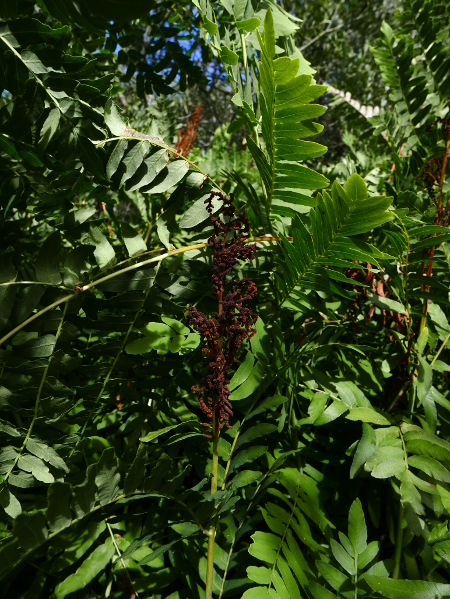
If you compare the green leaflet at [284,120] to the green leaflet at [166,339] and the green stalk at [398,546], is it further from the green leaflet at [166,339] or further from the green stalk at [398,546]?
the green stalk at [398,546]

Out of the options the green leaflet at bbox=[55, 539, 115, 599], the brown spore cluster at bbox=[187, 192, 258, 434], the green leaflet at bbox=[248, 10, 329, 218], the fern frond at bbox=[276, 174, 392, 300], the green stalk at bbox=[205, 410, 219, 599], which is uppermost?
the green leaflet at bbox=[248, 10, 329, 218]

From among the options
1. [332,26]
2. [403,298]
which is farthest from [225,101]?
[403,298]

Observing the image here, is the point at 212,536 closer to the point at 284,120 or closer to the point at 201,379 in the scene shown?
the point at 201,379

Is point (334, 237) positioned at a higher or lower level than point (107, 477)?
higher

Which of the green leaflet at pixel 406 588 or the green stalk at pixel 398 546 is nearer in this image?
the green leaflet at pixel 406 588

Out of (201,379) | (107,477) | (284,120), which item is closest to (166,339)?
(201,379)

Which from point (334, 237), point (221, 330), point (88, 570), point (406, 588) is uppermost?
point (334, 237)

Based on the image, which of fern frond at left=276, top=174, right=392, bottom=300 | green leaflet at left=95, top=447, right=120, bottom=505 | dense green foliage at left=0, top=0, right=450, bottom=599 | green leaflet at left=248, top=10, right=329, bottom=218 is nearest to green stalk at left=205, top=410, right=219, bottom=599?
dense green foliage at left=0, top=0, right=450, bottom=599

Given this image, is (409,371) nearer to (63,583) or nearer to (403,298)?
(403,298)

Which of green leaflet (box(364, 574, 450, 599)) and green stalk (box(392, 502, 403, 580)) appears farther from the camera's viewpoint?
green stalk (box(392, 502, 403, 580))

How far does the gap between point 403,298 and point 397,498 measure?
11.2 inches

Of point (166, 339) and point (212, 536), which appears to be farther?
point (166, 339)

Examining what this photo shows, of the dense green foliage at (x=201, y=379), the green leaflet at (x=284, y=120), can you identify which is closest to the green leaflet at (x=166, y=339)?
the dense green foliage at (x=201, y=379)

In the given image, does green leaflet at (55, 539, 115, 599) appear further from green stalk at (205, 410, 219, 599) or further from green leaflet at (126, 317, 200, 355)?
green leaflet at (126, 317, 200, 355)
